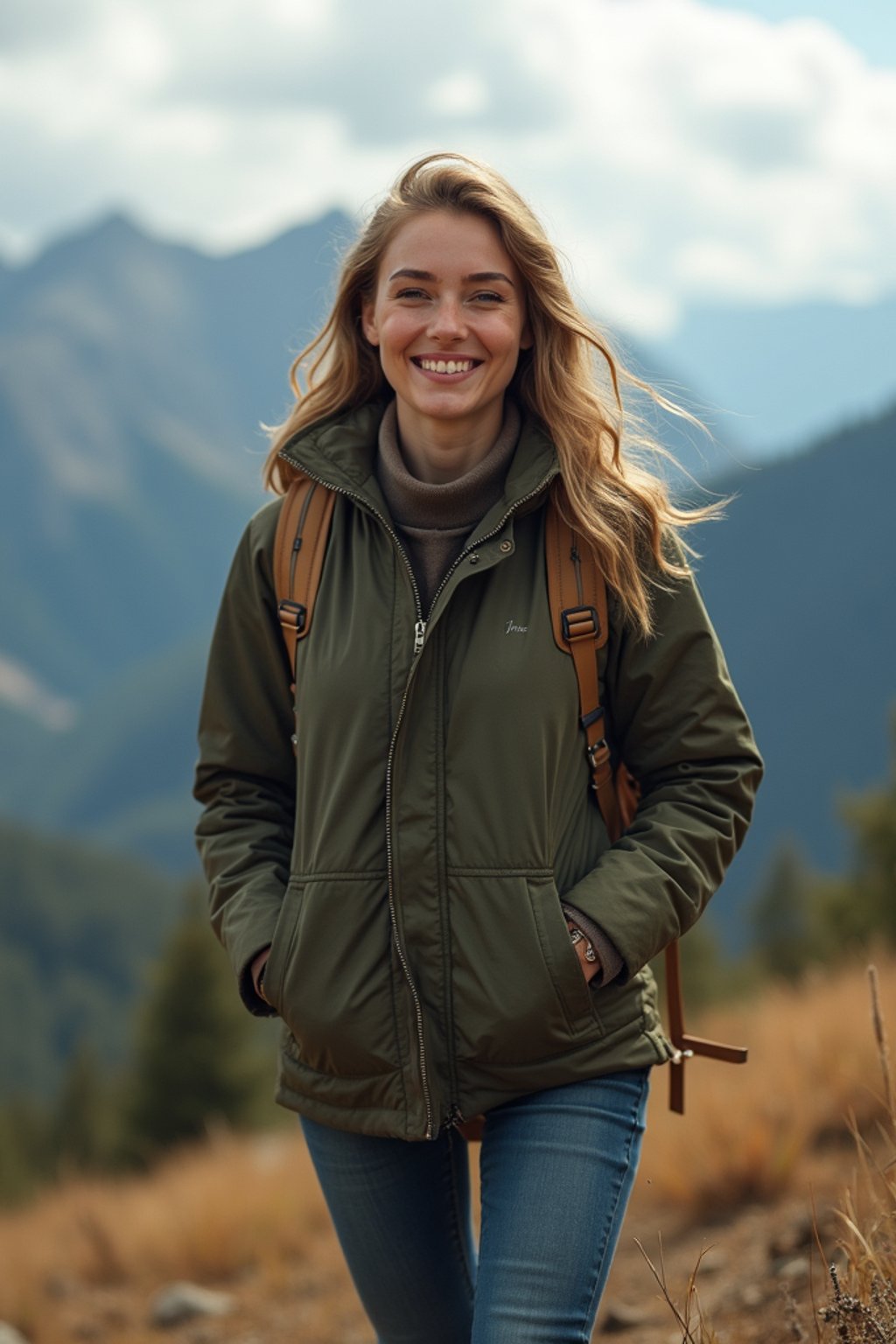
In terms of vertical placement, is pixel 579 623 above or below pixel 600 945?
above

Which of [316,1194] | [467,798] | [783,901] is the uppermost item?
[783,901]

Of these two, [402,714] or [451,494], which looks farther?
[451,494]

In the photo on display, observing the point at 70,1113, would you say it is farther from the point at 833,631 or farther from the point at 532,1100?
the point at 833,631

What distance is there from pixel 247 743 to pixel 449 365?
33.0 inches

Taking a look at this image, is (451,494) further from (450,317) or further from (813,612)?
(813,612)

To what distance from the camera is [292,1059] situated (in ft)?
8.52

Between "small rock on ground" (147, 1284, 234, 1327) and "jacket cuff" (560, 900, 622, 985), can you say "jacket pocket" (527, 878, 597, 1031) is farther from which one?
"small rock on ground" (147, 1284, 234, 1327)

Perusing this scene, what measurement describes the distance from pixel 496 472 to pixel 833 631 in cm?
15888

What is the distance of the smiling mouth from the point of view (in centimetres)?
260

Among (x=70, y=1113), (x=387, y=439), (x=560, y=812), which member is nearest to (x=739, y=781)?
(x=560, y=812)

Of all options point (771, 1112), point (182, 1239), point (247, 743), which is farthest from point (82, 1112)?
point (247, 743)

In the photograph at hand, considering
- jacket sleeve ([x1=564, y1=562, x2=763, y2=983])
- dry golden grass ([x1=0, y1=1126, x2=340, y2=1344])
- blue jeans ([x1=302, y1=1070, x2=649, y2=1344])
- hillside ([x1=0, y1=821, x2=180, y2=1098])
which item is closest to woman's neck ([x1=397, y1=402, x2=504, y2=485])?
jacket sleeve ([x1=564, y1=562, x2=763, y2=983])

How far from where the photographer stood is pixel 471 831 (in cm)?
237

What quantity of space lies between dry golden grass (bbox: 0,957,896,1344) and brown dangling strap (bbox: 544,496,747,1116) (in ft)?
5.38
